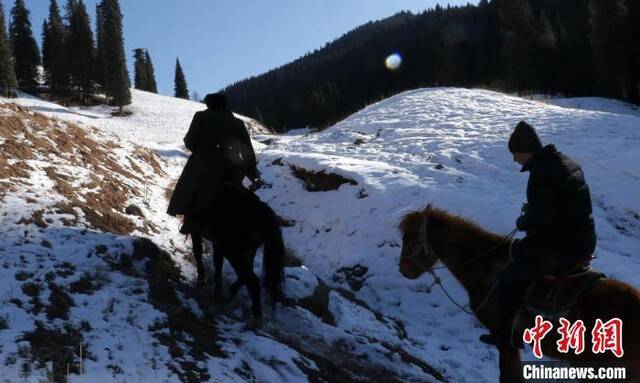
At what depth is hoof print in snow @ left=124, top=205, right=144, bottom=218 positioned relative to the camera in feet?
28.9

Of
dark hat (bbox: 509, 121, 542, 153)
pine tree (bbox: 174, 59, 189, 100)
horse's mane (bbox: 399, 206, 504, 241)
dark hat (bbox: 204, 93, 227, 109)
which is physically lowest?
horse's mane (bbox: 399, 206, 504, 241)

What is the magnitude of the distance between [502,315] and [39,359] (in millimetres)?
4333

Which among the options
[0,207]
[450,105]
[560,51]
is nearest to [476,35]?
[560,51]

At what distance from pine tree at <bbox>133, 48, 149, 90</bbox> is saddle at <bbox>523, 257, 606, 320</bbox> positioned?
83.4 metres

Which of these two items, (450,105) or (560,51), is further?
(560,51)

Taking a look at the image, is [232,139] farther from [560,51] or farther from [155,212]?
[560,51]

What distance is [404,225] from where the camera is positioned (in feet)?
20.7

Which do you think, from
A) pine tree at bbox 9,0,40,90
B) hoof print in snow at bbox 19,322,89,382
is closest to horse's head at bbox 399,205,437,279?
hoof print in snow at bbox 19,322,89,382

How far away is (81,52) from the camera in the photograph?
52.6 meters

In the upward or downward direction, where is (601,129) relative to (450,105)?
downward

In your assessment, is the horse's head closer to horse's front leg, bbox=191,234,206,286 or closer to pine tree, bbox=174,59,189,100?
horse's front leg, bbox=191,234,206,286

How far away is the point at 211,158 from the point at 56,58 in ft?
183

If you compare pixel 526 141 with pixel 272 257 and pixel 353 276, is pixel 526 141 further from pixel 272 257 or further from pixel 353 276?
pixel 353 276

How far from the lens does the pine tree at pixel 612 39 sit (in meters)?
40.2
